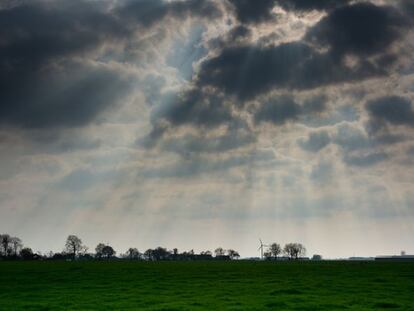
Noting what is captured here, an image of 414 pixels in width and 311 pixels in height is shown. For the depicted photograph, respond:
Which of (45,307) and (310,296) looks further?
(310,296)

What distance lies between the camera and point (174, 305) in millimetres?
32750

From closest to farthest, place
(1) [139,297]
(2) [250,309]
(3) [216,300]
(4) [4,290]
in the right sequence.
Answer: (2) [250,309], (3) [216,300], (1) [139,297], (4) [4,290]

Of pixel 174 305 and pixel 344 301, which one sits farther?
pixel 344 301

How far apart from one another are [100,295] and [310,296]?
17239mm

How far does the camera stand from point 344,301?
35781mm

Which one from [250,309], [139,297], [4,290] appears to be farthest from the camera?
[4,290]

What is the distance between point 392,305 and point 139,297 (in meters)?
18.9

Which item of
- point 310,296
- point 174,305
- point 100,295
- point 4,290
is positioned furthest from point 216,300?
point 4,290

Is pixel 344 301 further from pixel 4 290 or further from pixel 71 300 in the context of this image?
pixel 4 290

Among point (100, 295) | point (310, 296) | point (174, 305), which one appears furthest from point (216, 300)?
point (100, 295)

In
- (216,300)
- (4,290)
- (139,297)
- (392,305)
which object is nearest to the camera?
(392,305)

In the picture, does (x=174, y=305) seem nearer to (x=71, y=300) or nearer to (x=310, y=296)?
(x=71, y=300)

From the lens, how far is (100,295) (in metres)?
41.0

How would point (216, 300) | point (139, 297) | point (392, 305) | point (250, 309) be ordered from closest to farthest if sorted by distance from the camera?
point (250, 309), point (392, 305), point (216, 300), point (139, 297)
